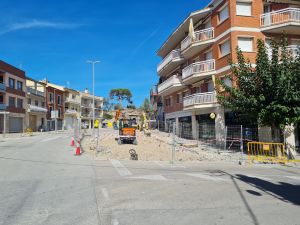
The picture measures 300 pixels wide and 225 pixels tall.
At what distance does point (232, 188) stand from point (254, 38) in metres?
17.0

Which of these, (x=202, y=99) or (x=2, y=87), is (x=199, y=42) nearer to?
(x=202, y=99)

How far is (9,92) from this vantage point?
1821 inches

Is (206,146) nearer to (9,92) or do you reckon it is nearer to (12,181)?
(12,181)

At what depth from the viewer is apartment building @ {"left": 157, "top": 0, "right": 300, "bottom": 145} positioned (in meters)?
22.7

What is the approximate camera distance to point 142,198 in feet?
24.6

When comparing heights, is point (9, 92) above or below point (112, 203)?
above

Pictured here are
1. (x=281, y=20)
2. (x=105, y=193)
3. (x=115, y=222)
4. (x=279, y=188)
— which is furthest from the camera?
(x=281, y=20)

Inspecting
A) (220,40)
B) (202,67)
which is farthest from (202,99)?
(220,40)

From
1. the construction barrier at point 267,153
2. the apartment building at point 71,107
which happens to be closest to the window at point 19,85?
the apartment building at point 71,107

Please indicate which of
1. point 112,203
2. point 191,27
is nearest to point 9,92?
point 191,27

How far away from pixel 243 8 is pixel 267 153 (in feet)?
39.6

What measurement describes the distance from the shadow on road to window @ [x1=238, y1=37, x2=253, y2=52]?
1424cm

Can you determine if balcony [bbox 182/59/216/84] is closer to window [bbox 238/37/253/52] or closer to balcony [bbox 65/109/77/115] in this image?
window [bbox 238/37/253/52]

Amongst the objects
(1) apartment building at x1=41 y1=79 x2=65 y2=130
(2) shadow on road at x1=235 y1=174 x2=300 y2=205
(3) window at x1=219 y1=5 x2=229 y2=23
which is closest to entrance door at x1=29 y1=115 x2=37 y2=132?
(1) apartment building at x1=41 y1=79 x2=65 y2=130
